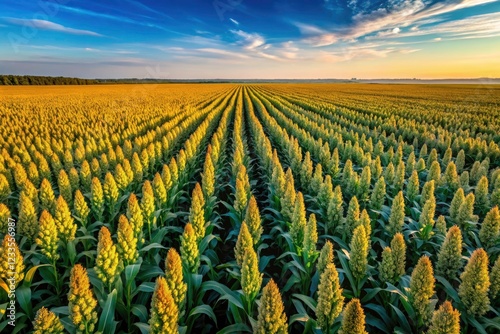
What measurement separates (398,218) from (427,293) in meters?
2.02

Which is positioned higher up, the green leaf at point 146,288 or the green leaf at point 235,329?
the green leaf at point 146,288

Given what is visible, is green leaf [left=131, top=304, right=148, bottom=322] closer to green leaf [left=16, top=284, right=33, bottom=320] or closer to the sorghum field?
the sorghum field

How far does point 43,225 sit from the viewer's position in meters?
3.44

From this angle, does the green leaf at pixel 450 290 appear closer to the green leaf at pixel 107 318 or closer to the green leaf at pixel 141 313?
the green leaf at pixel 141 313

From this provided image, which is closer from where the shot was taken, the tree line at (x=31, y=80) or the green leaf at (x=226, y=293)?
the green leaf at (x=226, y=293)

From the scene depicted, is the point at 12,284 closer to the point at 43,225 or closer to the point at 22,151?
the point at 43,225

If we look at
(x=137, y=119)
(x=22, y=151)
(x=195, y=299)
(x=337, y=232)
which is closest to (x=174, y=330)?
(x=195, y=299)

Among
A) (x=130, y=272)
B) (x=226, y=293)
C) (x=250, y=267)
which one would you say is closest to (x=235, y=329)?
(x=226, y=293)

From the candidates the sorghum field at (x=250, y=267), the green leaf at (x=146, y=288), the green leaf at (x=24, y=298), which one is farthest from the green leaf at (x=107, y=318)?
the green leaf at (x=24, y=298)

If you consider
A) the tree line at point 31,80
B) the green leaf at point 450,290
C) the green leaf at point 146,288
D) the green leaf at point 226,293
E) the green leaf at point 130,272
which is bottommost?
the green leaf at point 146,288

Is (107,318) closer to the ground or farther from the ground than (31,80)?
closer to the ground

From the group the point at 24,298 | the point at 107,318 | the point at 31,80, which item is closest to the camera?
the point at 107,318

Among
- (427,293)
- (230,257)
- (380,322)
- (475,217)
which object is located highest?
(427,293)

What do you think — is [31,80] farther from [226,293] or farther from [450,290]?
[450,290]
